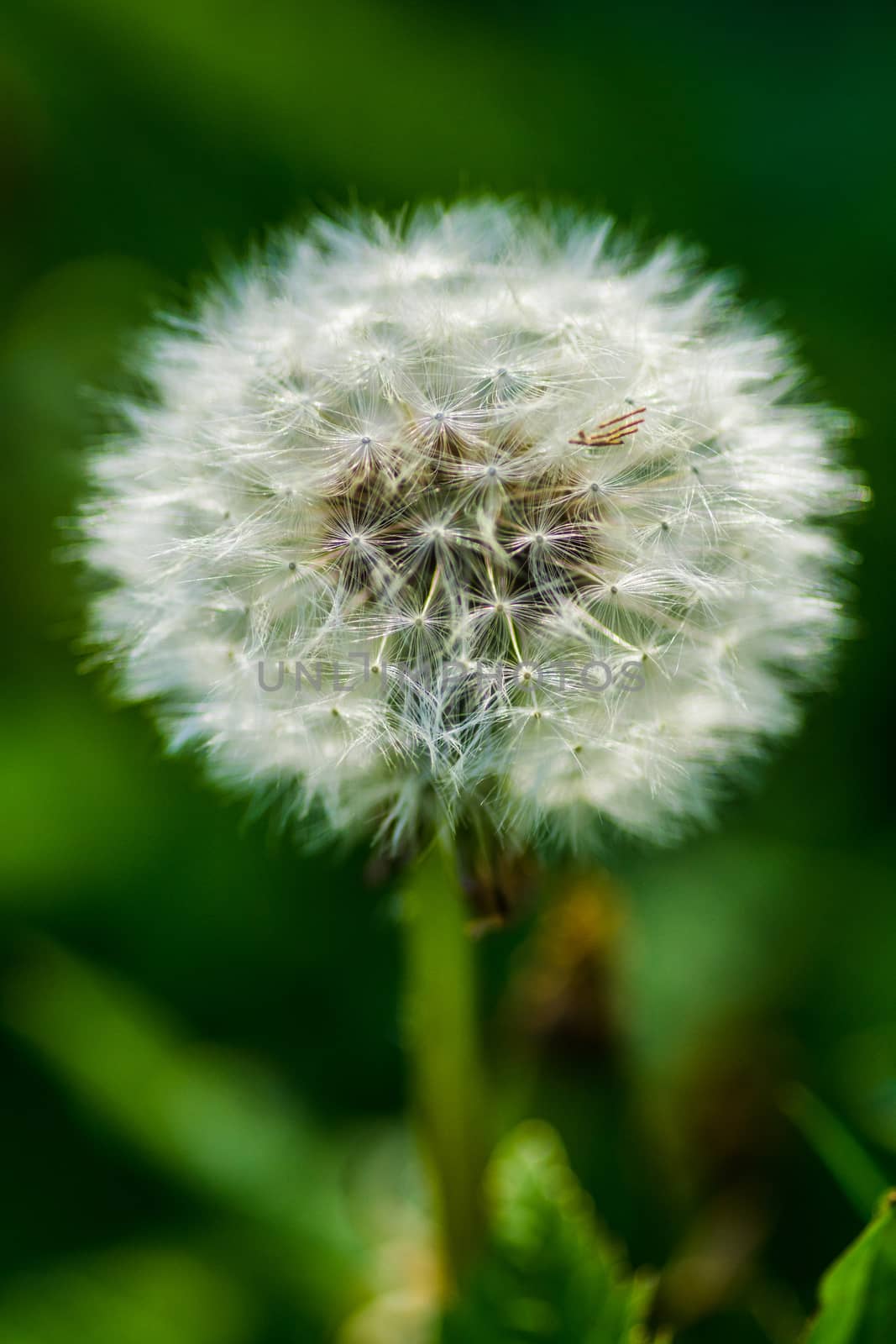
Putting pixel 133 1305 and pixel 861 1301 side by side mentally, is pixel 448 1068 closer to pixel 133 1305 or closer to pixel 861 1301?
pixel 861 1301

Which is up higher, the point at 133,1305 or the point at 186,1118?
the point at 186,1118

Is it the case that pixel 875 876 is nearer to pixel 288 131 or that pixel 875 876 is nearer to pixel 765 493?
pixel 765 493

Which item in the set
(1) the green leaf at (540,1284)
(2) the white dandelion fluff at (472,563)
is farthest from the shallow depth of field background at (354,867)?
(2) the white dandelion fluff at (472,563)

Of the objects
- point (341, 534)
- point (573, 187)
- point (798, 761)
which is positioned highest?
point (573, 187)

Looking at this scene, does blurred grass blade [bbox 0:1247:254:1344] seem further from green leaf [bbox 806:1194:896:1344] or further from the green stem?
green leaf [bbox 806:1194:896:1344]

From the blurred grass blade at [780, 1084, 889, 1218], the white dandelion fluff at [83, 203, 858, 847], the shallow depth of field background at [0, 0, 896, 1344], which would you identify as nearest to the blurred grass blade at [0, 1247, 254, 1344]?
the shallow depth of field background at [0, 0, 896, 1344]

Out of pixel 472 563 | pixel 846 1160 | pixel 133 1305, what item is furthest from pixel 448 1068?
pixel 133 1305

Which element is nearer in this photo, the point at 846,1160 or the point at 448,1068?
the point at 846,1160

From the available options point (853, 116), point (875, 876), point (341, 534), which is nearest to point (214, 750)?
point (341, 534)
